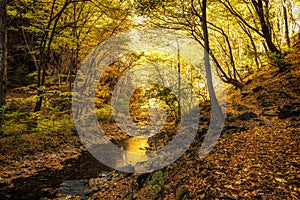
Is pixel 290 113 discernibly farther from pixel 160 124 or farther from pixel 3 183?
pixel 3 183

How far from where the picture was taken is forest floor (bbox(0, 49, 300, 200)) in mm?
4766

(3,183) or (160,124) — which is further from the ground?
(160,124)

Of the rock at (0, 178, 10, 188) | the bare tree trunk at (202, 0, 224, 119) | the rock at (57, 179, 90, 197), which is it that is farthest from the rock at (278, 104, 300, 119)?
the rock at (0, 178, 10, 188)

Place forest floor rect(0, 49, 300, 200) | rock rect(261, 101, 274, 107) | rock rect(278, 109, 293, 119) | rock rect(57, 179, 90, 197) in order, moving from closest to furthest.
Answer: forest floor rect(0, 49, 300, 200)
rock rect(57, 179, 90, 197)
rock rect(278, 109, 293, 119)
rock rect(261, 101, 274, 107)

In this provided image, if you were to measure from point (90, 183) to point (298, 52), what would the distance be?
664 inches

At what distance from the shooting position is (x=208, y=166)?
246 inches

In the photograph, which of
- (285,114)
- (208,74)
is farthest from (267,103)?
(208,74)

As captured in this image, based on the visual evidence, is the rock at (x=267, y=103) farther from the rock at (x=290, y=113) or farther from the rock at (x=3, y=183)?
the rock at (x=3, y=183)

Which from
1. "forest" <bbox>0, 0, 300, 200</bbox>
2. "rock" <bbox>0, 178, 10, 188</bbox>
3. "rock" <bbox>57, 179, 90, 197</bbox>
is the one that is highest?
"forest" <bbox>0, 0, 300, 200</bbox>

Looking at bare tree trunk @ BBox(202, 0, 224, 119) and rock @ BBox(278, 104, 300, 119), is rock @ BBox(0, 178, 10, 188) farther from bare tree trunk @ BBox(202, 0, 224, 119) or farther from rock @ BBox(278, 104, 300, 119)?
rock @ BBox(278, 104, 300, 119)

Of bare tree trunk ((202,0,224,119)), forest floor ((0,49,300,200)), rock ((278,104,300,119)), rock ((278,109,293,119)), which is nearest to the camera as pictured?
forest floor ((0,49,300,200))

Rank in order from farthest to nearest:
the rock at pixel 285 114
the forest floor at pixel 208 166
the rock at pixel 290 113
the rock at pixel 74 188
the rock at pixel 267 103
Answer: the rock at pixel 267 103 < the rock at pixel 285 114 < the rock at pixel 290 113 < the rock at pixel 74 188 < the forest floor at pixel 208 166

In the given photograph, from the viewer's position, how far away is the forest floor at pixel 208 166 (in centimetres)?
477

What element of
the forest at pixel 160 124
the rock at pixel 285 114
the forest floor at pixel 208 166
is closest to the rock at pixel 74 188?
the forest at pixel 160 124
